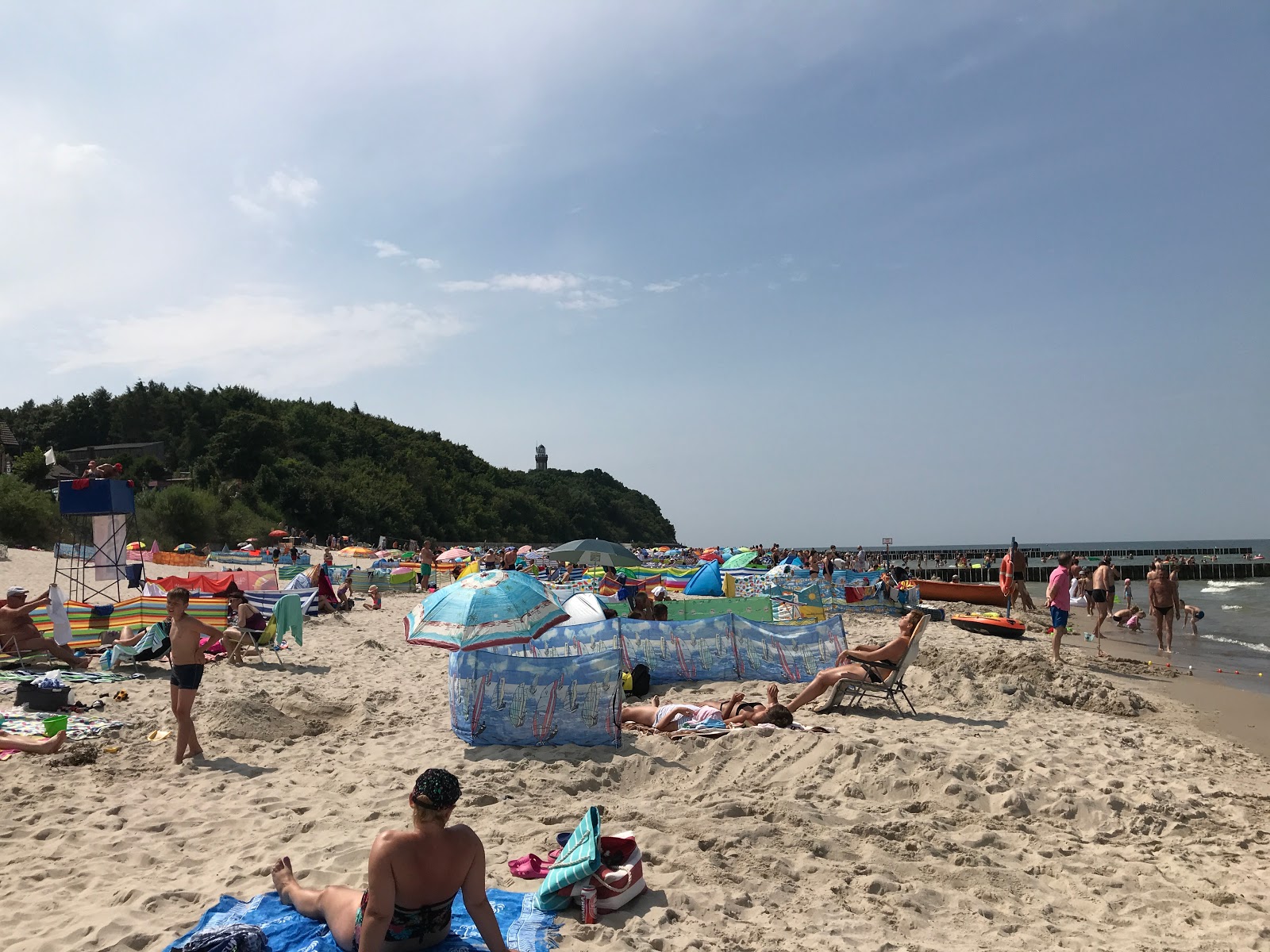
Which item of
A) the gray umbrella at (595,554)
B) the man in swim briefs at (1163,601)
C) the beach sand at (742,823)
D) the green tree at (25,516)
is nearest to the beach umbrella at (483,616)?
the beach sand at (742,823)

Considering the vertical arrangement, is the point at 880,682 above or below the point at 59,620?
below

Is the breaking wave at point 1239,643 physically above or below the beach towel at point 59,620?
below

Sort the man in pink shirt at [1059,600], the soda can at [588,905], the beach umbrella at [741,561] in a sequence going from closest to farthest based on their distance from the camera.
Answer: the soda can at [588,905] → the man in pink shirt at [1059,600] → the beach umbrella at [741,561]

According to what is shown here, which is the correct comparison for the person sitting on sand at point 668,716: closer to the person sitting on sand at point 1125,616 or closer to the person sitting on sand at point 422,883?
the person sitting on sand at point 422,883

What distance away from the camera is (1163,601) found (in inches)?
576

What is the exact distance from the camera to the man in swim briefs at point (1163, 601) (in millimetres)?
14570

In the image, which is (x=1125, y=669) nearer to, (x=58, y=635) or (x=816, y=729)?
(x=816, y=729)

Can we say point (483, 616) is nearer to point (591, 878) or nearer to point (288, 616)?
point (591, 878)

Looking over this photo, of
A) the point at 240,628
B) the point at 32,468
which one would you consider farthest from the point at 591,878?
the point at 32,468

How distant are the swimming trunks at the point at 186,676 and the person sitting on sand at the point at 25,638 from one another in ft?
14.1

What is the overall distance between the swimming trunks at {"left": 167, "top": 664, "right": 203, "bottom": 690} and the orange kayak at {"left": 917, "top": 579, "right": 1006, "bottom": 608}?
1888 cm

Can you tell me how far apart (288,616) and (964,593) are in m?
17.3

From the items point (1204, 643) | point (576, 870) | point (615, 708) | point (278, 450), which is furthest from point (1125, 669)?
point (278, 450)

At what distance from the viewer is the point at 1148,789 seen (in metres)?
5.54
